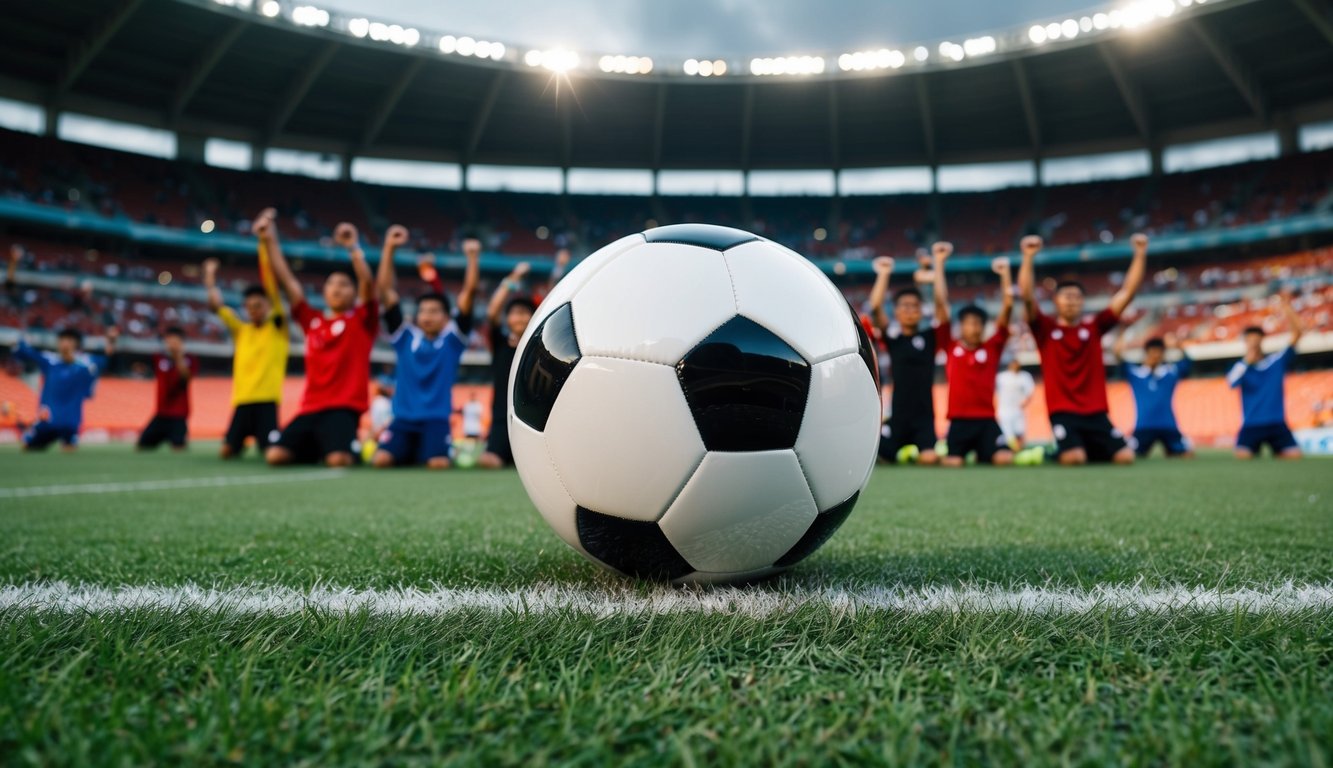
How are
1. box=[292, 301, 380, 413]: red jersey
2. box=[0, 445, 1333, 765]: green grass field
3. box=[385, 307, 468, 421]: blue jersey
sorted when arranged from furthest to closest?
box=[385, 307, 468, 421]: blue jersey
box=[292, 301, 380, 413]: red jersey
box=[0, 445, 1333, 765]: green grass field

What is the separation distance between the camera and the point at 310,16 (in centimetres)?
2219

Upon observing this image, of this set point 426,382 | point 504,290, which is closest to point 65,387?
point 426,382

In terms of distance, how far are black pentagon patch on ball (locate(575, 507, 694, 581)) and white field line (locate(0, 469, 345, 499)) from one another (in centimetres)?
421

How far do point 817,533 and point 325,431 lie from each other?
6639 mm

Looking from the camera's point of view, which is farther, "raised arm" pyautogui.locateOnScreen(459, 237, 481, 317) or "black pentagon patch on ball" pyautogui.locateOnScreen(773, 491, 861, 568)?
"raised arm" pyautogui.locateOnScreen(459, 237, 481, 317)

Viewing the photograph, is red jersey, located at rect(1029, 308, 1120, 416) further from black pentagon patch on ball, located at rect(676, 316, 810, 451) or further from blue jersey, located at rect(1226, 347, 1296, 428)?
black pentagon patch on ball, located at rect(676, 316, 810, 451)

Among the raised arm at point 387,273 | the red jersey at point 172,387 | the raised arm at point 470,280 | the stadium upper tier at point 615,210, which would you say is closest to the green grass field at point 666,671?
the raised arm at point 387,273

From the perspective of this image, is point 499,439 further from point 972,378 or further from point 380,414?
point 380,414

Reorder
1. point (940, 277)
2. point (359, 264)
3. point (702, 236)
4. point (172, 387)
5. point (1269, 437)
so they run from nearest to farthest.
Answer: point (702, 236), point (359, 264), point (940, 277), point (1269, 437), point (172, 387)

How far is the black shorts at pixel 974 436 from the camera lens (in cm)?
834

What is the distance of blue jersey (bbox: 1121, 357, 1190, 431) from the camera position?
9484 mm

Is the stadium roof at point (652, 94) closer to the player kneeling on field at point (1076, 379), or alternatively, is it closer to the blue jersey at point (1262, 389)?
the blue jersey at point (1262, 389)

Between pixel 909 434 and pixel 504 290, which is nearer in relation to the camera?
pixel 504 290

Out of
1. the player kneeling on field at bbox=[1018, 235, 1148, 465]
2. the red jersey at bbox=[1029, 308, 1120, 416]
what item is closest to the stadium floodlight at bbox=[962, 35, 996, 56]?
the player kneeling on field at bbox=[1018, 235, 1148, 465]
